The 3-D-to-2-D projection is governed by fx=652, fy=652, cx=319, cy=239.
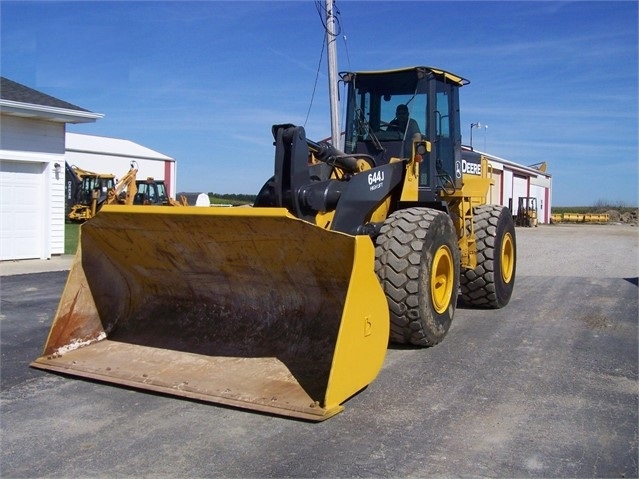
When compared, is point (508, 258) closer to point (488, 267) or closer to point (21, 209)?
point (488, 267)

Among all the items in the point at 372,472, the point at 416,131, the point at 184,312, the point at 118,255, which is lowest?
the point at 372,472

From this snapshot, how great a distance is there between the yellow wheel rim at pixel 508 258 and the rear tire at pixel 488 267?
0.19 m

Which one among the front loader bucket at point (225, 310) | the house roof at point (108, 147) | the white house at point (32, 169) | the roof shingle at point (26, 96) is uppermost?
the house roof at point (108, 147)

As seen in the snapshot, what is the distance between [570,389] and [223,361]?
8.95 feet

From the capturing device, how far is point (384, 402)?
15.4 ft

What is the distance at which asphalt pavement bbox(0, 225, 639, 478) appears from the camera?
366 cm

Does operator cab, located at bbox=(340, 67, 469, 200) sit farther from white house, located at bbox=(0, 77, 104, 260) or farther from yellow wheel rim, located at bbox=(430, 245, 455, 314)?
white house, located at bbox=(0, 77, 104, 260)

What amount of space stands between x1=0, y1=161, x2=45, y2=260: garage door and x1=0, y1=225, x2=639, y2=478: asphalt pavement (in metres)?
7.37

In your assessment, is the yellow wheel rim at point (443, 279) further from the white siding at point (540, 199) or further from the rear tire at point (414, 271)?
the white siding at point (540, 199)

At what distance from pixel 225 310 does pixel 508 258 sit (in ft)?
16.4

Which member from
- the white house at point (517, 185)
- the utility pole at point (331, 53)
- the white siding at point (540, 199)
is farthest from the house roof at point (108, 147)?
the white siding at point (540, 199)

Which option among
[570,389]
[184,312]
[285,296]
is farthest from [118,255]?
[570,389]

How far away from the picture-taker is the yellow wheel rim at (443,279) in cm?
629

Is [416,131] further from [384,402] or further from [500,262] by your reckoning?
[384,402]
